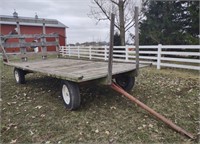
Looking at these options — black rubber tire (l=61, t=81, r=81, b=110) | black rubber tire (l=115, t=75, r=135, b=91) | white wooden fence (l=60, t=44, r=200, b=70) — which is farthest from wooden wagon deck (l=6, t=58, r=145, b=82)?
white wooden fence (l=60, t=44, r=200, b=70)

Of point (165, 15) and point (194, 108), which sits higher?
point (165, 15)

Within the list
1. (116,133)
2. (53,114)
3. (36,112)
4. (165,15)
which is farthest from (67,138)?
(165,15)

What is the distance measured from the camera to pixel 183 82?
5465 mm

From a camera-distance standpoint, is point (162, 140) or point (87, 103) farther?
point (87, 103)

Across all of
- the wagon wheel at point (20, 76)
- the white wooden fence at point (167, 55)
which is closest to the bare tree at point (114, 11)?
the white wooden fence at point (167, 55)

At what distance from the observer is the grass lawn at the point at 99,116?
2633 mm

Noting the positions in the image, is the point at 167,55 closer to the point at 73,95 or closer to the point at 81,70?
the point at 81,70

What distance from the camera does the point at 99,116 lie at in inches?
129

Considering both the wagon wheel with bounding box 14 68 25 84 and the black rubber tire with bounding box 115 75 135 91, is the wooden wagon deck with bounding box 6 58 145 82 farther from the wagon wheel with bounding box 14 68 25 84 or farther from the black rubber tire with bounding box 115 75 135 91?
the wagon wheel with bounding box 14 68 25 84

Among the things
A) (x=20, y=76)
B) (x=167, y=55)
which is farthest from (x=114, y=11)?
(x=20, y=76)

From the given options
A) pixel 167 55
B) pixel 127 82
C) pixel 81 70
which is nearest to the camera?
pixel 81 70

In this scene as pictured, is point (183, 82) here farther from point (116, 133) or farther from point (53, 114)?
point (53, 114)

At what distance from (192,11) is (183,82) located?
Answer: 4.93 metres

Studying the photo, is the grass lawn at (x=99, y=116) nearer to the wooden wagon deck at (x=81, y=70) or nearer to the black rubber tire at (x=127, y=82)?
the black rubber tire at (x=127, y=82)
